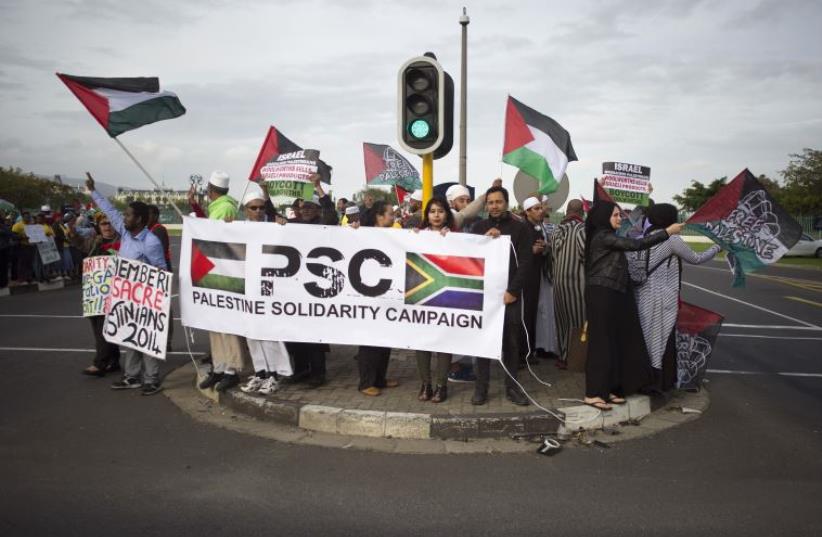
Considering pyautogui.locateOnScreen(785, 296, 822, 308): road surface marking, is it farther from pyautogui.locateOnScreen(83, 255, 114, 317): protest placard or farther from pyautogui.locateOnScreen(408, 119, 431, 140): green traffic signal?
pyautogui.locateOnScreen(83, 255, 114, 317): protest placard

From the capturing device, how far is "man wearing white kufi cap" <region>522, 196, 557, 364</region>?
6.83 meters

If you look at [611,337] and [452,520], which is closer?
[452,520]

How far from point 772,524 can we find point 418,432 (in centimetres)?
254

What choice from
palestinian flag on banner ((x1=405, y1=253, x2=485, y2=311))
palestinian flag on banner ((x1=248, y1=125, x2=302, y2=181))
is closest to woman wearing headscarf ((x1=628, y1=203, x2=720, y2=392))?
palestinian flag on banner ((x1=405, y1=253, x2=485, y2=311))

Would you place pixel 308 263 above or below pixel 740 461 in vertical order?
above

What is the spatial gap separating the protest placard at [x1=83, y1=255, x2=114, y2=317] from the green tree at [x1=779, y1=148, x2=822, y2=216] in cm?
3629

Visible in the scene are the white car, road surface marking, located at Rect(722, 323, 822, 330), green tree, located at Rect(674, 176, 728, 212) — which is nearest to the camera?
road surface marking, located at Rect(722, 323, 822, 330)

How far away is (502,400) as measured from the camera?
5.55m

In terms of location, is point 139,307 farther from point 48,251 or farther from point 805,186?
point 805,186

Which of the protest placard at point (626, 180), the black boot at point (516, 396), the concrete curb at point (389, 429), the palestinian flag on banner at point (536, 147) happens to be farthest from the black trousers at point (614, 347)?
the protest placard at point (626, 180)

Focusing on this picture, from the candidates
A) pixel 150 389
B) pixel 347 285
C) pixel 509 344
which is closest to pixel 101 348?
pixel 150 389

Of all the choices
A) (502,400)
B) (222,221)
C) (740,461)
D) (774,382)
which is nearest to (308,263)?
(222,221)

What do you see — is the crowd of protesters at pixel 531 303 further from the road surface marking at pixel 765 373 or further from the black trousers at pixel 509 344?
the road surface marking at pixel 765 373

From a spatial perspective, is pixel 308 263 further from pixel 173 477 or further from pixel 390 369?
pixel 173 477
